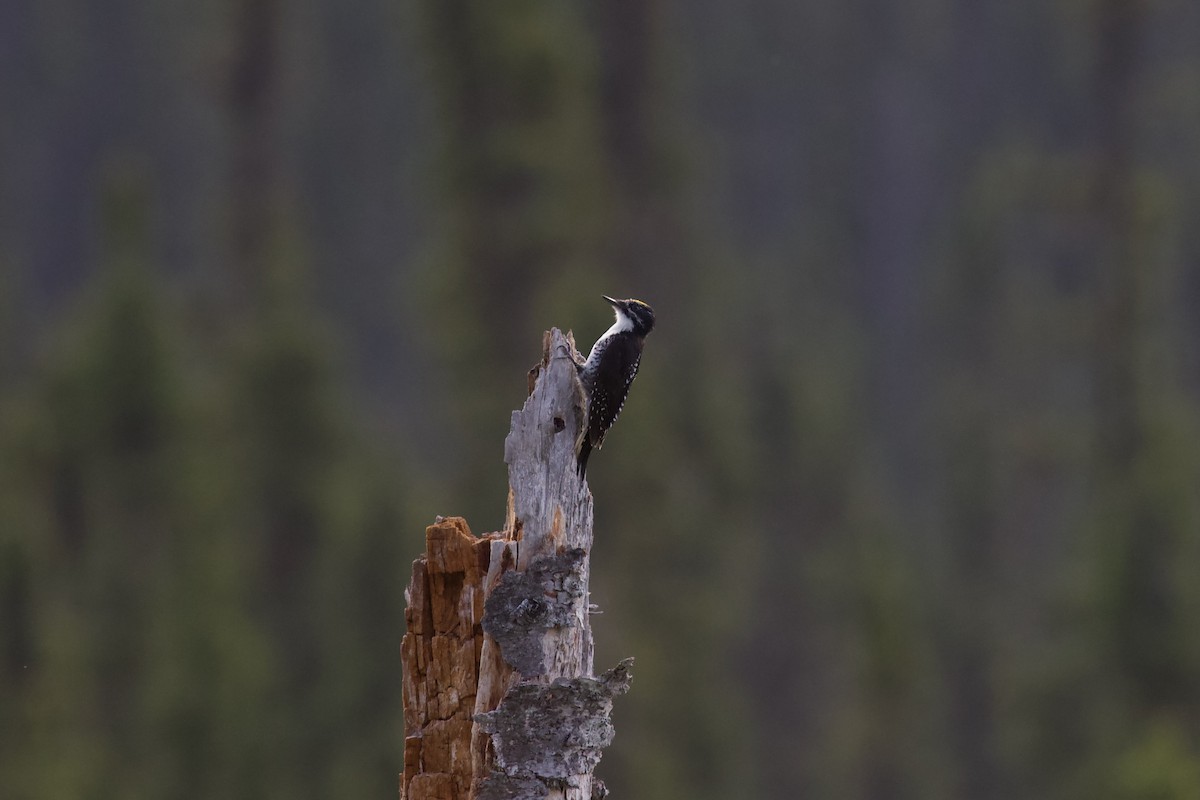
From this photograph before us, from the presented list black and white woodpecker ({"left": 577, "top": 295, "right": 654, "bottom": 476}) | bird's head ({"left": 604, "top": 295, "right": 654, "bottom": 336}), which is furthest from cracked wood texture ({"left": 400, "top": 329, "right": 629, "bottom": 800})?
bird's head ({"left": 604, "top": 295, "right": 654, "bottom": 336})

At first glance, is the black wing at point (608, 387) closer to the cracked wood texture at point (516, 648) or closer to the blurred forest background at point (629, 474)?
the cracked wood texture at point (516, 648)

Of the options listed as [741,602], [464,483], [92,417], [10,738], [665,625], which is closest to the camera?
[10,738]

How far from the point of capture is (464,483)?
21062mm

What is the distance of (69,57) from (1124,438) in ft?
105

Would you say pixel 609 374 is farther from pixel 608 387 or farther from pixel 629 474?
pixel 629 474

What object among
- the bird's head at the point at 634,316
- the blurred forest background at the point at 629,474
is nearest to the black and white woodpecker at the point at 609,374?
the bird's head at the point at 634,316

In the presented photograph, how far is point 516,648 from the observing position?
5.41m

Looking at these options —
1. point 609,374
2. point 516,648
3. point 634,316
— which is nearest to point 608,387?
point 609,374

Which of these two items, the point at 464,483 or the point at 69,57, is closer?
the point at 464,483

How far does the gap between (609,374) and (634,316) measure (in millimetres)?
1055

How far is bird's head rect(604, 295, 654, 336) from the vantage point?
7.79 metres

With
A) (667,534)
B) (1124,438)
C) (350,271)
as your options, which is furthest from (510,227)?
(350,271)

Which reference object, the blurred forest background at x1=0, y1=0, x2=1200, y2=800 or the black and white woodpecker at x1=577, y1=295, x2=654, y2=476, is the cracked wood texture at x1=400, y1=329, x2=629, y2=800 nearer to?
the black and white woodpecker at x1=577, y1=295, x2=654, y2=476

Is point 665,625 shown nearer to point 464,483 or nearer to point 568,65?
point 464,483
